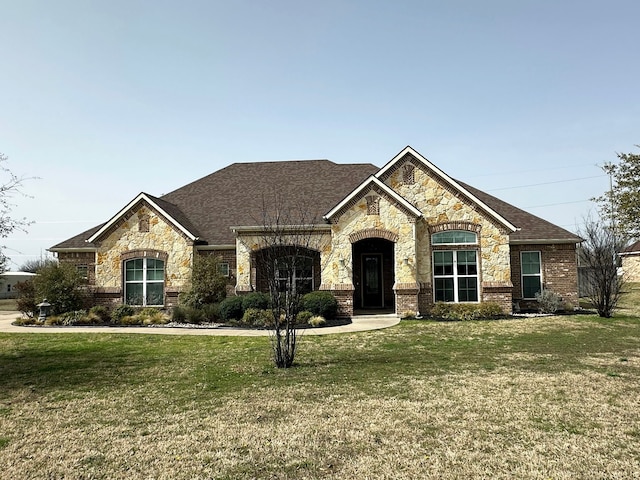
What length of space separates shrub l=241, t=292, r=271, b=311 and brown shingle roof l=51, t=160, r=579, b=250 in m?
3.97

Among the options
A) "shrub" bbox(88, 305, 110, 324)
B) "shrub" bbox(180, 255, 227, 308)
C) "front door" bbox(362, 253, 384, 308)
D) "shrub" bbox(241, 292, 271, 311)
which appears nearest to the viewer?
"shrub" bbox(241, 292, 271, 311)

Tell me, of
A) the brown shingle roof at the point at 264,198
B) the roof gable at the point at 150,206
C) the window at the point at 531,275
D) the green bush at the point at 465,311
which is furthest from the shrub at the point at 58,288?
the window at the point at 531,275

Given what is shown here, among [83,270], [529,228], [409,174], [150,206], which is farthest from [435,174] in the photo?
[83,270]

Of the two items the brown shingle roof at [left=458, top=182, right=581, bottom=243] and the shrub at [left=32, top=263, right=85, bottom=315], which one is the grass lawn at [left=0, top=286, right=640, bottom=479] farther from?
the brown shingle roof at [left=458, top=182, right=581, bottom=243]

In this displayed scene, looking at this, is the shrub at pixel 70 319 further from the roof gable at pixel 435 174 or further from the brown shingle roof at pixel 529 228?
the brown shingle roof at pixel 529 228

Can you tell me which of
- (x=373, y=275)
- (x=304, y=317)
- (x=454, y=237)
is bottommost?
(x=304, y=317)

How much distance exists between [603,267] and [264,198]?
15835mm

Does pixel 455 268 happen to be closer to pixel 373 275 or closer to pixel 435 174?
pixel 435 174

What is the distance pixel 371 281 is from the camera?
23.7 meters

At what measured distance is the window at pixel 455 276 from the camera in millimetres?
20641

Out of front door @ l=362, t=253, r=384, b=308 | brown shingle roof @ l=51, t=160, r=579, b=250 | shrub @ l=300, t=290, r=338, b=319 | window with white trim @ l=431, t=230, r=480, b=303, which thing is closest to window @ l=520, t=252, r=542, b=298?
brown shingle roof @ l=51, t=160, r=579, b=250

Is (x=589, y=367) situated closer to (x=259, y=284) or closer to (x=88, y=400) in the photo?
(x=88, y=400)

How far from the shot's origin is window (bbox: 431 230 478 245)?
812 inches

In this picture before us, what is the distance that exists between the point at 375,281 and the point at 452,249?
4.54 m
